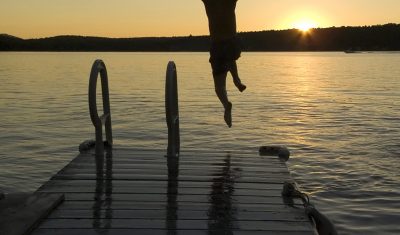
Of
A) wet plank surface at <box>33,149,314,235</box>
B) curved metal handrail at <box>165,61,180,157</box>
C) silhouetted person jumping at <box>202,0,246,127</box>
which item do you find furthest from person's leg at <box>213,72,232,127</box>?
wet plank surface at <box>33,149,314,235</box>

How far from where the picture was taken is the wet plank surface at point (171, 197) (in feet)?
14.9

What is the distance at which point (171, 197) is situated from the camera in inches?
Result: 214

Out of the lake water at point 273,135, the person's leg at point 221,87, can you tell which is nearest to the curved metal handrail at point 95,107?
the person's leg at point 221,87

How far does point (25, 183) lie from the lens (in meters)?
11.8

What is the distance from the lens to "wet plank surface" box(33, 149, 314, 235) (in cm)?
454

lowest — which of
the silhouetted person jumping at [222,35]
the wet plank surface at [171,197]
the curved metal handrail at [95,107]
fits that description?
the wet plank surface at [171,197]

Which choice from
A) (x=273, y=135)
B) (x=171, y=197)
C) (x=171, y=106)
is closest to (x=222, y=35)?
(x=171, y=106)

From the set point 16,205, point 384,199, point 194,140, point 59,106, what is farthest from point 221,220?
point 59,106

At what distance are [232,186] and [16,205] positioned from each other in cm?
225

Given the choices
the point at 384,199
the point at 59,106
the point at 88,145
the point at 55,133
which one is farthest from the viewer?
the point at 59,106

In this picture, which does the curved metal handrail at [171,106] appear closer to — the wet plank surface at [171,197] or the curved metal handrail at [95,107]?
the wet plank surface at [171,197]

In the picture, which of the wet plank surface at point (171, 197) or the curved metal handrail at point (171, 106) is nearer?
the wet plank surface at point (171, 197)

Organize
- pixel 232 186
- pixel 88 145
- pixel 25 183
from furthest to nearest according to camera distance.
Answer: pixel 25 183 < pixel 88 145 < pixel 232 186

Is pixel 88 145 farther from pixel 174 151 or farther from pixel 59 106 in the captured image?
pixel 59 106
